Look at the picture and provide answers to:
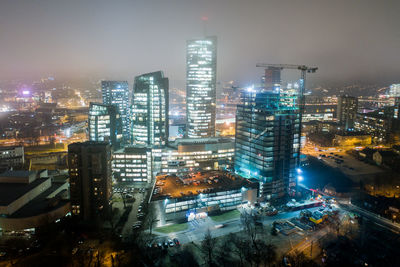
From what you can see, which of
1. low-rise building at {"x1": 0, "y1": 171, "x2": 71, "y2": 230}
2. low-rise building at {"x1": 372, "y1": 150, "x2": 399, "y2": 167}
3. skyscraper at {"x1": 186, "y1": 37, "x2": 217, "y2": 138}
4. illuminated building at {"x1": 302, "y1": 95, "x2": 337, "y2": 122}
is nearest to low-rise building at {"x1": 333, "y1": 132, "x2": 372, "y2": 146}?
low-rise building at {"x1": 372, "y1": 150, "x2": 399, "y2": 167}

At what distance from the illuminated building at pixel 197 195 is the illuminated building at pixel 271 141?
2.37 meters

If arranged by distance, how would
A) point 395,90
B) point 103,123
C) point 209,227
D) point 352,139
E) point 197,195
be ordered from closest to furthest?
point 209,227 < point 197,195 < point 103,123 < point 352,139 < point 395,90

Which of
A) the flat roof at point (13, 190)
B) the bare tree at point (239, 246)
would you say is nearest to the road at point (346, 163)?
the bare tree at point (239, 246)

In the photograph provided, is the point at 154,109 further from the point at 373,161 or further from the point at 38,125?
the point at 38,125

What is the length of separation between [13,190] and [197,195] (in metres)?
19.1

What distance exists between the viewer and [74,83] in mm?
199875

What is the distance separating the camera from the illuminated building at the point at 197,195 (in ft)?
94.3

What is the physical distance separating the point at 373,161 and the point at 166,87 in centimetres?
3749

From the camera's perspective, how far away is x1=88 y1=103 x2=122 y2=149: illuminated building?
45.0m

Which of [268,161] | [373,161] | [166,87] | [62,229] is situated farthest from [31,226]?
[373,161]

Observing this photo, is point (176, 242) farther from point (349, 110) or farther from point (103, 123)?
point (349, 110)

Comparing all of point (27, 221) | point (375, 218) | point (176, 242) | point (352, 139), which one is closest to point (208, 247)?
point (176, 242)

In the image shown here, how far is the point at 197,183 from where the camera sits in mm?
32438

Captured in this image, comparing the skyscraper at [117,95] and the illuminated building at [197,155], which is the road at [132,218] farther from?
the skyscraper at [117,95]
